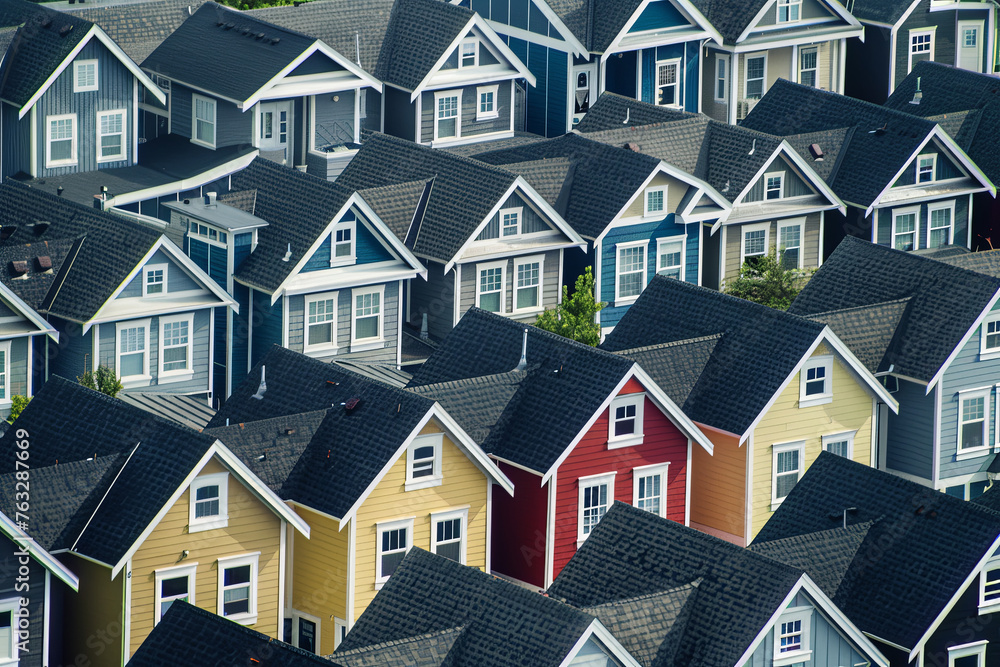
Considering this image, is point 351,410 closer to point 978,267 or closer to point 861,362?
point 861,362

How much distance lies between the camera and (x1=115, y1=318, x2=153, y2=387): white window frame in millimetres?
68625

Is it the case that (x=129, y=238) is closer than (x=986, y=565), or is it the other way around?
(x=986, y=565)

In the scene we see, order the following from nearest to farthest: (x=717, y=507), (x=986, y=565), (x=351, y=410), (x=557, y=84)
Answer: (x=986, y=565), (x=351, y=410), (x=717, y=507), (x=557, y=84)

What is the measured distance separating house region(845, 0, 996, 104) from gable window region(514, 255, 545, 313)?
2820 centimetres

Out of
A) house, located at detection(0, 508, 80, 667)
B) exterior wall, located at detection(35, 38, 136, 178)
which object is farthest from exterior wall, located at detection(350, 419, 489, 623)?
exterior wall, located at detection(35, 38, 136, 178)

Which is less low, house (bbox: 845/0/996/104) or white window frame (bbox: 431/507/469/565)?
house (bbox: 845/0/996/104)

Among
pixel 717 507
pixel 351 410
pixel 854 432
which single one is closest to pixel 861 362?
pixel 854 432

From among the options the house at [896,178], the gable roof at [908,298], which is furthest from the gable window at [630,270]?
the house at [896,178]

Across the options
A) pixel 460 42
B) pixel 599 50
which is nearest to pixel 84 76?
pixel 460 42

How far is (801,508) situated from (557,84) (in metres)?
36.3

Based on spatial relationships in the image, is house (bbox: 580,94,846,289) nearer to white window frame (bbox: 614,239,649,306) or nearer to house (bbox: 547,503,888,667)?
white window frame (bbox: 614,239,649,306)

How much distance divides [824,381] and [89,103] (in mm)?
28860

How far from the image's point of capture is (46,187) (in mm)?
77438

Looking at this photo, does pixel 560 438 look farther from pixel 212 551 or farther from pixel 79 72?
pixel 79 72
